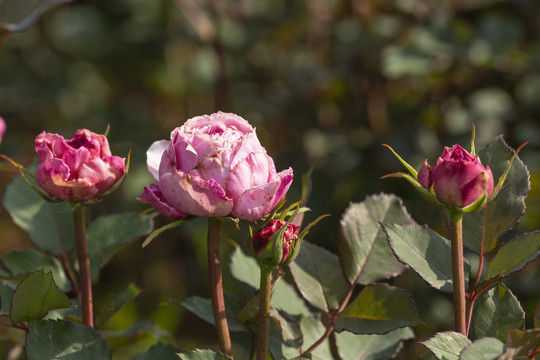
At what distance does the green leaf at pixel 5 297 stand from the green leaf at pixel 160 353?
4.9 inches

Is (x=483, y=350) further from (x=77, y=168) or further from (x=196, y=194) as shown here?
(x=77, y=168)

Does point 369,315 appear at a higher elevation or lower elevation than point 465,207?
lower

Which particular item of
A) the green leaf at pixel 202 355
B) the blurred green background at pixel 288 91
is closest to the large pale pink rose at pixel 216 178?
the green leaf at pixel 202 355

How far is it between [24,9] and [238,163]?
18.2 inches

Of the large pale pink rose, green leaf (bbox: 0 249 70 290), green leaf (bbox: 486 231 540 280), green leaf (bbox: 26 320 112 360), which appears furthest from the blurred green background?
green leaf (bbox: 486 231 540 280)

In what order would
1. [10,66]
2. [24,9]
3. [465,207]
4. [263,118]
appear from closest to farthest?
[465,207] < [24,9] < [263,118] < [10,66]

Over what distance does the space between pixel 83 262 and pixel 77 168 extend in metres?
0.09

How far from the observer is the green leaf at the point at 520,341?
1.39 ft

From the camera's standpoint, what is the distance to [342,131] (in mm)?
1507

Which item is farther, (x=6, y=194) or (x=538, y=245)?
(x=6, y=194)

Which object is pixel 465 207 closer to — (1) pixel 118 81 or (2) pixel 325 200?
(2) pixel 325 200

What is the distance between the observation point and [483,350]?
1.45 ft

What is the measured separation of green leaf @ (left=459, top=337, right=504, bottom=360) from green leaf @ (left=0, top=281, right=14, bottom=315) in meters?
0.38

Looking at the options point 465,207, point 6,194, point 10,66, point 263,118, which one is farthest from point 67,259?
point 10,66
